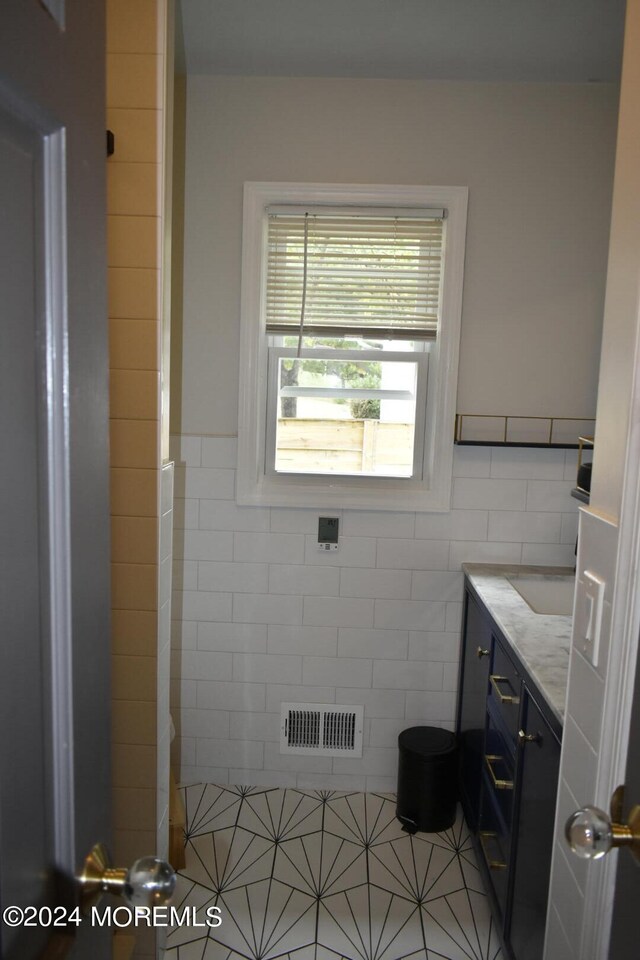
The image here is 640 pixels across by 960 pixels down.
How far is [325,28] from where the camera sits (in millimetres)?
2271

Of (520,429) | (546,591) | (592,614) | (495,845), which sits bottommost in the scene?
(495,845)

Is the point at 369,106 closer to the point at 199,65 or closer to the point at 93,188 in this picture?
the point at 199,65

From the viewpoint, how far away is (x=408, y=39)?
232cm

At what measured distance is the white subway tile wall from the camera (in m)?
2.77

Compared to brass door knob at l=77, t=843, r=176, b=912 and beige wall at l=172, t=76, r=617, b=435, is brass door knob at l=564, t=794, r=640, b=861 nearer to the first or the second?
brass door knob at l=77, t=843, r=176, b=912

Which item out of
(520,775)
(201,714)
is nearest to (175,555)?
(201,714)

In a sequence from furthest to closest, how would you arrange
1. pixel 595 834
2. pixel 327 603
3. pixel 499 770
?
pixel 327 603 < pixel 499 770 < pixel 595 834

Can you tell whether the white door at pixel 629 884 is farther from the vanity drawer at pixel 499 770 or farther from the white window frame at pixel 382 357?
the white window frame at pixel 382 357

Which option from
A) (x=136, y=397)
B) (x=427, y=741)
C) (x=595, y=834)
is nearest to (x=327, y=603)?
(x=427, y=741)

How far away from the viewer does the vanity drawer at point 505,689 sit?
6.10ft

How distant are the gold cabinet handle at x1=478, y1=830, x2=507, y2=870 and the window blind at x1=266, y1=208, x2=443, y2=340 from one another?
1769 mm

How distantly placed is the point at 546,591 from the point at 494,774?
2.59 ft

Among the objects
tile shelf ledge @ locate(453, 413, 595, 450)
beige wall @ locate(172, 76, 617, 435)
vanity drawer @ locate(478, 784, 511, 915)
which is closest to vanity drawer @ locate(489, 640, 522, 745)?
vanity drawer @ locate(478, 784, 511, 915)

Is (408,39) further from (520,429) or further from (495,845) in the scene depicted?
(495,845)
